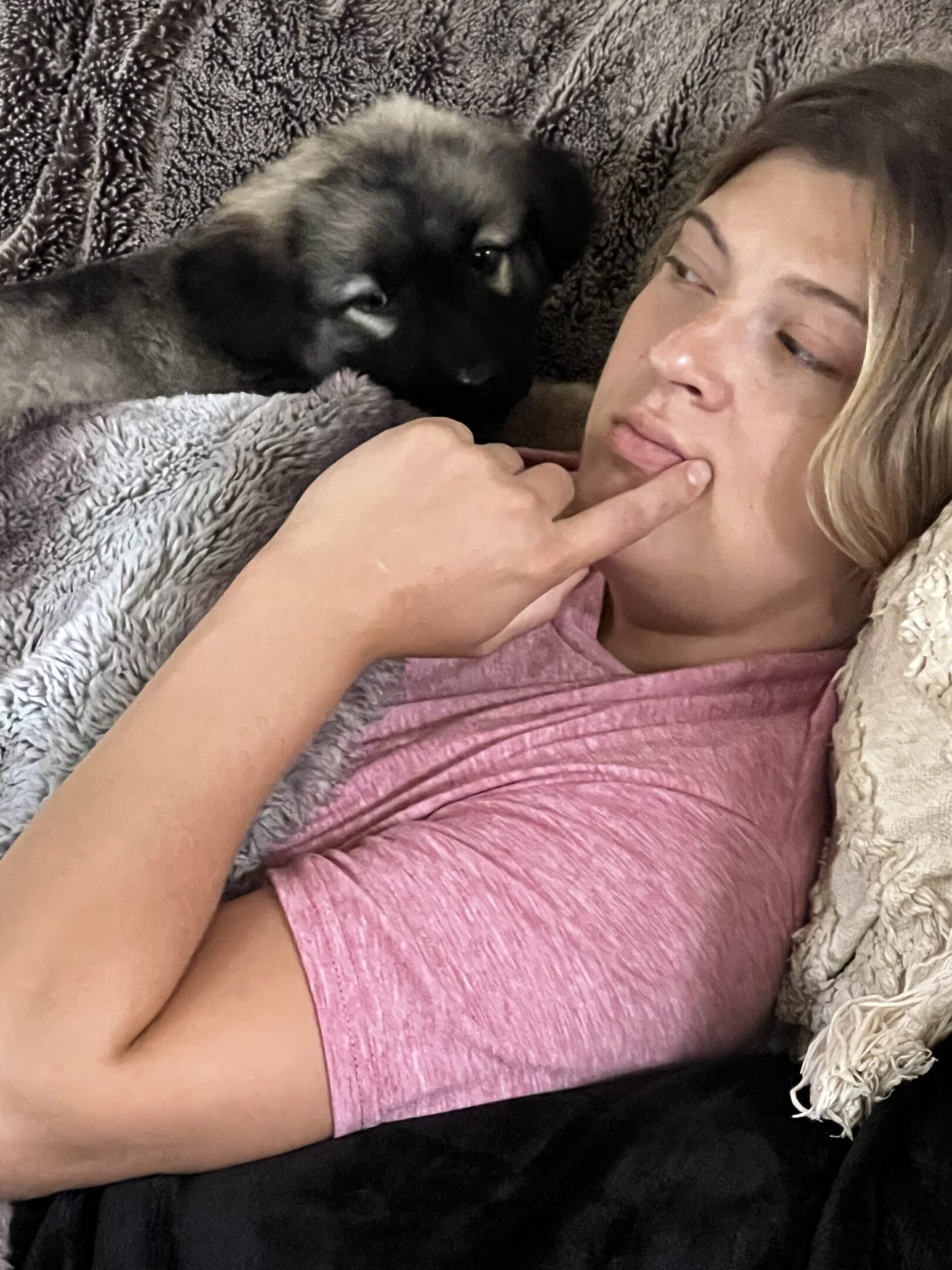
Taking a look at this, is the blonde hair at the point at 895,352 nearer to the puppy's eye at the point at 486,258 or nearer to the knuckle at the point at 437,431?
the knuckle at the point at 437,431

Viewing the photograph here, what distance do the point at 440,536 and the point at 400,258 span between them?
2.35 feet

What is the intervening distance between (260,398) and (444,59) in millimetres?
557

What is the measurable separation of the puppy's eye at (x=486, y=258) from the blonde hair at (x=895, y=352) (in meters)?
0.54

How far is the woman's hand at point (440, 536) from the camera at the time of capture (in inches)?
30.5

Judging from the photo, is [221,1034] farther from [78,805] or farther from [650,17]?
[650,17]

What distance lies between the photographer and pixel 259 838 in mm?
820

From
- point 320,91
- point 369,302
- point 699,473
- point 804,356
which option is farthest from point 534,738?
point 320,91

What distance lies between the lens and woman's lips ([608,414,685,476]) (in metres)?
0.88

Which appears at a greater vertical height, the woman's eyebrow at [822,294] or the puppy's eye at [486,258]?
the woman's eyebrow at [822,294]

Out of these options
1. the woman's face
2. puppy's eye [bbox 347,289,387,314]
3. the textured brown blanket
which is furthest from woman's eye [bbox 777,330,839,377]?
puppy's eye [bbox 347,289,387,314]

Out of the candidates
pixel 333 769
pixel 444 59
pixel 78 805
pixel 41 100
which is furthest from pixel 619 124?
pixel 78 805

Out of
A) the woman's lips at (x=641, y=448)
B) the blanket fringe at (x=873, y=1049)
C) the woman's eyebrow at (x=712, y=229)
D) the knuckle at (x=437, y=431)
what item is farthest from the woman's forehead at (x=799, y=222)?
the blanket fringe at (x=873, y=1049)

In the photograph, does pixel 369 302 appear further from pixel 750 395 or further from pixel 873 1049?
pixel 873 1049

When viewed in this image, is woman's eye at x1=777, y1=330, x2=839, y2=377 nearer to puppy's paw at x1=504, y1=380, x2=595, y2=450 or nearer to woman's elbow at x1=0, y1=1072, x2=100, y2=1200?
puppy's paw at x1=504, y1=380, x2=595, y2=450
